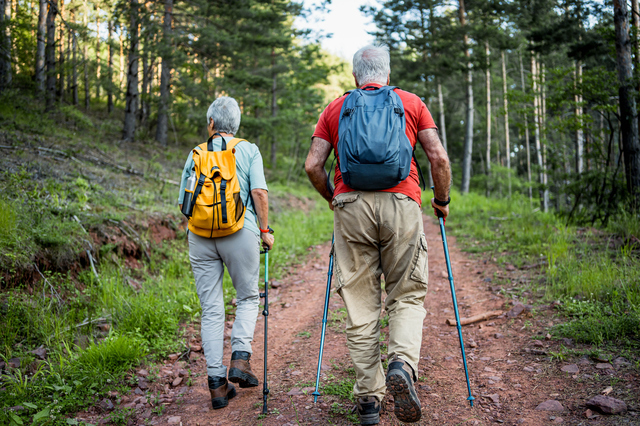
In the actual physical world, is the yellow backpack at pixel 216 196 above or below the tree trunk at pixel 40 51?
below

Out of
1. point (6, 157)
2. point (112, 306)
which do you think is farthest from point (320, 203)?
point (112, 306)

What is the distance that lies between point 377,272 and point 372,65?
1.42 meters

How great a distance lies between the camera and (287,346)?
4102 mm

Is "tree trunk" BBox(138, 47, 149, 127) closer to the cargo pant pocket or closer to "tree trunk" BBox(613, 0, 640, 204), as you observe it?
"tree trunk" BBox(613, 0, 640, 204)

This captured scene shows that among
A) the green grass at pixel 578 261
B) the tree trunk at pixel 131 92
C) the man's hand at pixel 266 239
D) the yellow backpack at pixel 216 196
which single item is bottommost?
the green grass at pixel 578 261

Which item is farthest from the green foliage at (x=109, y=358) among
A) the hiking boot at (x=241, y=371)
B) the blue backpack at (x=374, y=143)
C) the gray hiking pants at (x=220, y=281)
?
the blue backpack at (x=374, y=143)

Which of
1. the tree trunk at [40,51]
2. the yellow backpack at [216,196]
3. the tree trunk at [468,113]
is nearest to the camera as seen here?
the yellow backpack at [216,196]

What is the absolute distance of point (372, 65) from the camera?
107 inches

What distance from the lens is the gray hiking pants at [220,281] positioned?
10.0ft

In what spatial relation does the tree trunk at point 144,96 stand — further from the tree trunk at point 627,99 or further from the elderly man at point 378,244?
the tree trunk at point 627,99

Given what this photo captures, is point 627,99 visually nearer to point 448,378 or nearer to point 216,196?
point 448,378

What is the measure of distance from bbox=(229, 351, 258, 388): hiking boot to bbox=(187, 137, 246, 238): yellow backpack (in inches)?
38.2

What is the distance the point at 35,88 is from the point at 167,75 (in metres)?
5.14

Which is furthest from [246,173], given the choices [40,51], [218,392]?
[40,51]
